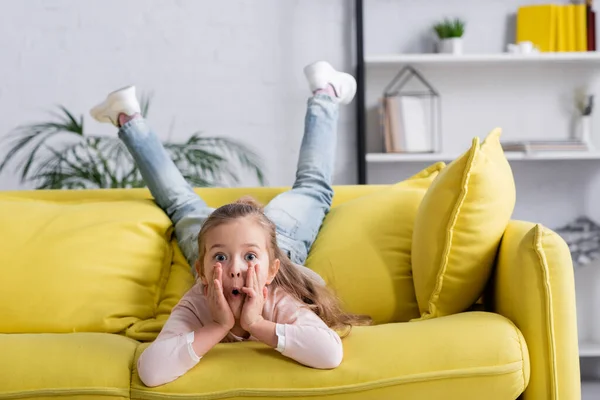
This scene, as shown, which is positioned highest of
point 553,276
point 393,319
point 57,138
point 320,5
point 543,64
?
point 320,5

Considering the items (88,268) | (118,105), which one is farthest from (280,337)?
(118,105)

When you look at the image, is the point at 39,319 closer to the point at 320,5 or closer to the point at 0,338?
the point at 0,338

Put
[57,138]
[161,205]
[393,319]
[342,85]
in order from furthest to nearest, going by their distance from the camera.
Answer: [57,138]
[342,85]
[161,205]
[393,319]

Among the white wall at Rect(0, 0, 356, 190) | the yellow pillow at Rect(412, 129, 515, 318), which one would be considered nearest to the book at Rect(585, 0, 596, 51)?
the white wall at Rect(0, 0, 356, 190)

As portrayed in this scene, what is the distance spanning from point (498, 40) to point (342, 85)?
1.20 m

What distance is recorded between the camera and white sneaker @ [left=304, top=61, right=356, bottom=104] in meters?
2.55

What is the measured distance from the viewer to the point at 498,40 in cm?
352

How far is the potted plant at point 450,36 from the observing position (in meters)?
3.35

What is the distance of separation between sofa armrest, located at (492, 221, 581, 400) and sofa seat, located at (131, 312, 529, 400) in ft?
0.12

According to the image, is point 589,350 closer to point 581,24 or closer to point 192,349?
point 581,24

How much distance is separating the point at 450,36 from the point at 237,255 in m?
2.05

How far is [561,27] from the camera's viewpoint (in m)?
3.42

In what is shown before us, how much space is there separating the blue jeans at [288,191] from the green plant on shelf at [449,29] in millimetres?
980

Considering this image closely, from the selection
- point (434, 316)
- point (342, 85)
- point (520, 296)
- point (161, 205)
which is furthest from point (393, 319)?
point (342, 85)
